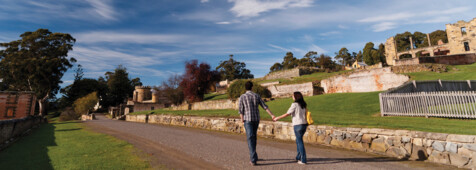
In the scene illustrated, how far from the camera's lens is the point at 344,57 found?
260 feet

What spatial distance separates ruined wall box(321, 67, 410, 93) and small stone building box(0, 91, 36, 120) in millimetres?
36592

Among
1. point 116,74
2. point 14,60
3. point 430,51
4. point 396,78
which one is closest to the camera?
point 396,78

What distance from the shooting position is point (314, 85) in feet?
88.1

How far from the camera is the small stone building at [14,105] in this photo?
22942 mm

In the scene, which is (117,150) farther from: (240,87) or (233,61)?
(233,61)

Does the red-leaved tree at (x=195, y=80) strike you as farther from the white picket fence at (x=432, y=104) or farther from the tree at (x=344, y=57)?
the tree at (x=344, y=57)

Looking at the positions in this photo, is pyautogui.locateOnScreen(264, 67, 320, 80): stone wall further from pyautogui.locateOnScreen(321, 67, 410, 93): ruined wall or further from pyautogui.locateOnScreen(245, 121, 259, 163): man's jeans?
pyautogui.locateOnScreen(245, 121, 259, 163): man's jeans

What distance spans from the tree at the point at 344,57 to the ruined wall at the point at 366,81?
6061 centimetres

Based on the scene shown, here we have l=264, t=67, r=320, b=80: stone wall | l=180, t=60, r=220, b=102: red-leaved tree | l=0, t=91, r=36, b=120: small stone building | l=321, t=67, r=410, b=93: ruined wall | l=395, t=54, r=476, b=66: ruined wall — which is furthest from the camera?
l=264, t=67, r=320, b=80: stone wall

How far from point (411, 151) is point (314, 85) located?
22.2 meters

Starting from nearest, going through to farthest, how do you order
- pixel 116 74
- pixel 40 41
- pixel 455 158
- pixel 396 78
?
pixel 455 158
pixel 396 78
pixel 40 41
pixel 116 74

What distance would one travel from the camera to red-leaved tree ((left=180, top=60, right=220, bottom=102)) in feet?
107

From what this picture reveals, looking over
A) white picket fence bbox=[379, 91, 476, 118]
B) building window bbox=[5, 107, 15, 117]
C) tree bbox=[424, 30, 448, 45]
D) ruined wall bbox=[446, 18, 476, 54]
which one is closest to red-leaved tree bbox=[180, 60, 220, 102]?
building window bbox=[5, 107, 15, 117]

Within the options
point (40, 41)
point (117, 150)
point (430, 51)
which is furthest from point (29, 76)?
point (430, 51)
